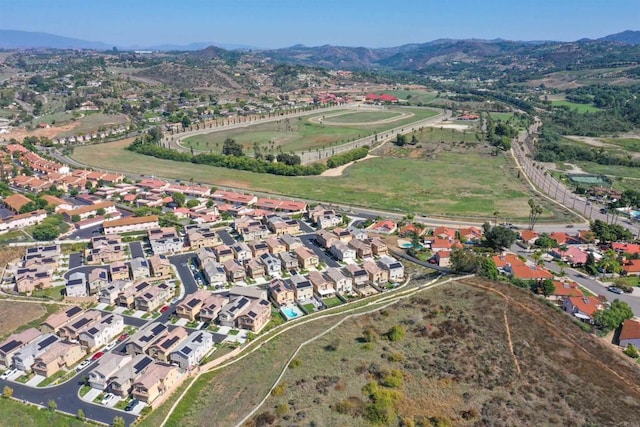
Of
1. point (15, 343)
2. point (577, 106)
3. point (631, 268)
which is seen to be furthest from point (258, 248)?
point (577, 106)

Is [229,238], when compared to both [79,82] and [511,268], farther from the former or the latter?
[79,82]

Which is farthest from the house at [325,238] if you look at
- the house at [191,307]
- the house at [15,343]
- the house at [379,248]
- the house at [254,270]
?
the house at [15,343]

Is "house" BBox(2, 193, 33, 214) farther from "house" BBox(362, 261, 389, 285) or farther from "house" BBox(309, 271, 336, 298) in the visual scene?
"house" BBox(362, 261, 389, 285)

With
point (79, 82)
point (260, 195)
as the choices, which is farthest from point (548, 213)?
point (79, 82)

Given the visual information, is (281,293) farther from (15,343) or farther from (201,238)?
(15,343)

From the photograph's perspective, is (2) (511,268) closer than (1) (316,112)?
Yes
